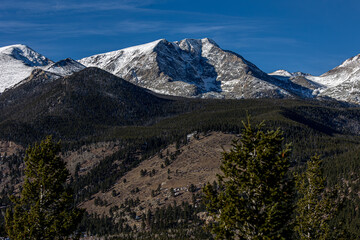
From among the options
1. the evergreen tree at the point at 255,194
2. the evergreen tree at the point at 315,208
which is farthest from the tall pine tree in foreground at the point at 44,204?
the evergreen tree at the point at 315,208

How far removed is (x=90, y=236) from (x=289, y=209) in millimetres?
168349

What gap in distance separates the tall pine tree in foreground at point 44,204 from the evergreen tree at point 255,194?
15488mm

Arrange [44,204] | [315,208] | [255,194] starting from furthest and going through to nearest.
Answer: [315,208]
[44,204]
[255,194]

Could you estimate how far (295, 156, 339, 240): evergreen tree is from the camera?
143 feet

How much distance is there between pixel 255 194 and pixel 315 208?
18.0 m

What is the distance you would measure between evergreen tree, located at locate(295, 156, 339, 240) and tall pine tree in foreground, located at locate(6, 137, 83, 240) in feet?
80.4

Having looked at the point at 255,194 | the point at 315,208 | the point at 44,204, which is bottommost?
the point at 315,208

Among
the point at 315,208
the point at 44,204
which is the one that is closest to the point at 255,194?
the point at 315,208

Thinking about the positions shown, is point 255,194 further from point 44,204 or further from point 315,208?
point 44,204

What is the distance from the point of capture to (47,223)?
3756 centimetres

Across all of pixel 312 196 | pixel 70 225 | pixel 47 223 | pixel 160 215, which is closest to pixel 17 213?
pixel 47 223

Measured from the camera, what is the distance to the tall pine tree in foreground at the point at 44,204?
37.0 meters

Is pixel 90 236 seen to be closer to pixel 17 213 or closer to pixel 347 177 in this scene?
pixel 347 177

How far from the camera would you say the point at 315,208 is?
145 ft
